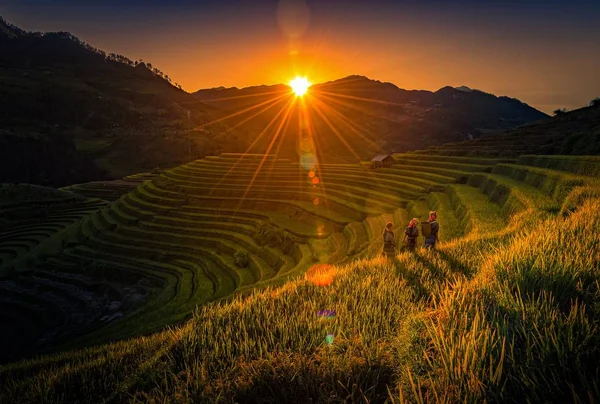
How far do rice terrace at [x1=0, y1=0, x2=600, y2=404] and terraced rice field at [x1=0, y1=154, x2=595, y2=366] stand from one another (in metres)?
0.20

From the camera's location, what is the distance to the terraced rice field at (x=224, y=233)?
17.2 m

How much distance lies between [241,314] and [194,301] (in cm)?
1658

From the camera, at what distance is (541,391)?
2.09m

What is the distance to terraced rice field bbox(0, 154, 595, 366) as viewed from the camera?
56.5 feet

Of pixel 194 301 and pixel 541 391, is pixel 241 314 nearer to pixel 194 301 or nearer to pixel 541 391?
pixel 541 391

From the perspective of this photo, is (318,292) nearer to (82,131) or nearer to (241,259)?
(241,259)

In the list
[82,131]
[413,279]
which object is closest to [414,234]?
[413,279]

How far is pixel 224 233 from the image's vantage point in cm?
3073

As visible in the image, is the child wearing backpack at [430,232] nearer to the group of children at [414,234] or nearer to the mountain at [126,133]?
the group of children at [414,234]

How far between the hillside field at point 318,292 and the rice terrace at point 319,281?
39 mm

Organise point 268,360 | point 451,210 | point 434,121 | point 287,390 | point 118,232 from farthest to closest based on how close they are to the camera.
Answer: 1. point 434,121
2. point 118,232
3. point 451,210
4. point 268,360
5. point 287,390

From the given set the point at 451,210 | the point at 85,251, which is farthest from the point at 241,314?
the point at 85,251

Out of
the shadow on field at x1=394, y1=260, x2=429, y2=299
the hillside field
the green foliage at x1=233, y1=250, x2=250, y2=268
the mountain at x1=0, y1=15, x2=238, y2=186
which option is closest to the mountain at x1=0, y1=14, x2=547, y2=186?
the mountain at x1=0, y1=15, x2=238, y2=186

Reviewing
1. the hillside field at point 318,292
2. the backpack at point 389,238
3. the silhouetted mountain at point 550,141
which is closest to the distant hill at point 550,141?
the silhouetted mountain at point 550,141
